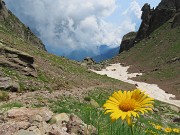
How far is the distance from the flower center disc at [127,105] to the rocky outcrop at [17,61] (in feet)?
90.1

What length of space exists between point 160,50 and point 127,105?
112862 millimetres

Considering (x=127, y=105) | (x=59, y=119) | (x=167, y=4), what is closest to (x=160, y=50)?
(x=167, y=4)

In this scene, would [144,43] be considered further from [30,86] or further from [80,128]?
[80,128]

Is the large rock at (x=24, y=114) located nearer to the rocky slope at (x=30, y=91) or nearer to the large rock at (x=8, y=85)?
the rocky slope at (x=30, y=91)

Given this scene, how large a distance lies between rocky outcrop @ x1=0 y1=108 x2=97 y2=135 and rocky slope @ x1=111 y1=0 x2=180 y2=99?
5425cm

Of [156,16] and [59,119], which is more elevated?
[156,16]

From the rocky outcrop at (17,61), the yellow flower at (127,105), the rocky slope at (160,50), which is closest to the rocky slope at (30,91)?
the rocky outcrop at (17,61)

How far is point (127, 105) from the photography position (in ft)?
14.0

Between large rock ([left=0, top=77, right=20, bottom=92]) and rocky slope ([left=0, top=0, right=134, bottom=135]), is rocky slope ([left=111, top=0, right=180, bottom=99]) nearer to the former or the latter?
rocky slope ([left=0, top=0, right=134, bottom=135])

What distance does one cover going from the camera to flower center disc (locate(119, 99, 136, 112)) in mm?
4227

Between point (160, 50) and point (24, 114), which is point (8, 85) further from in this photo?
point (160, 50)

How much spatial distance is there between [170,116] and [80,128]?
95.3 feet

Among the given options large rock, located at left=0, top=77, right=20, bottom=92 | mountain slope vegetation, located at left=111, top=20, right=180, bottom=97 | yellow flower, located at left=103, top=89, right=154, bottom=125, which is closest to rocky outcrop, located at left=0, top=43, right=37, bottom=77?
large rock, located at left=0, top=77, right=20, bottom=92

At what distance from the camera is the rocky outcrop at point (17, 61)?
31.5m
